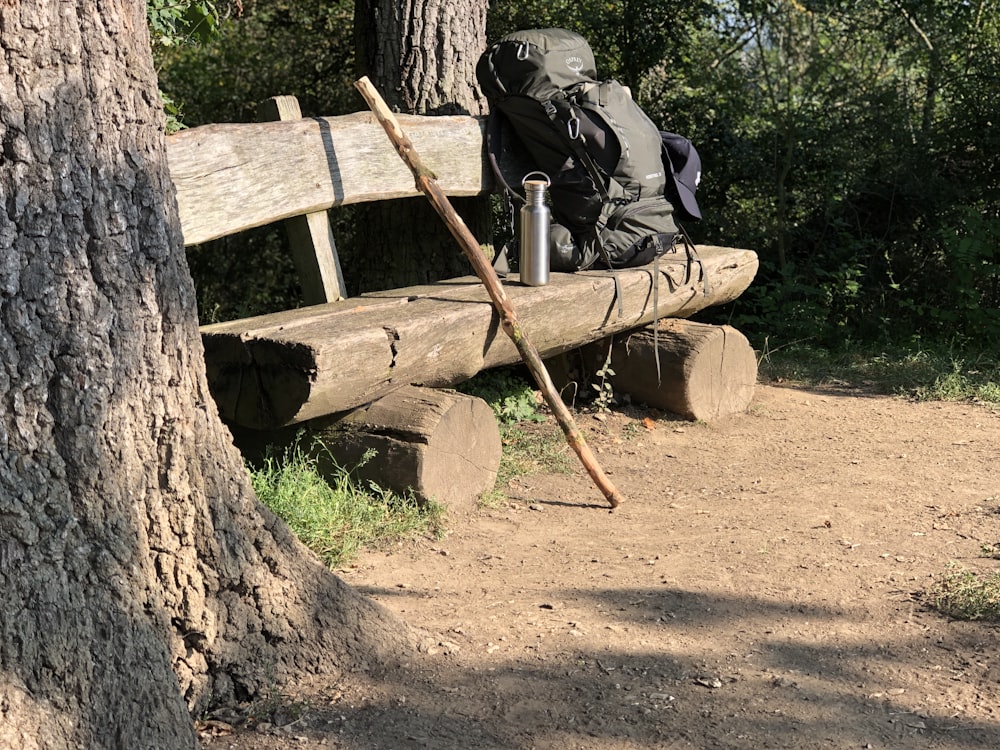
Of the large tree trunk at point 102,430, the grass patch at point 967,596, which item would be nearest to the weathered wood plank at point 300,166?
the large tree trunk at point 102,430

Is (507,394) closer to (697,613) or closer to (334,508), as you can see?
(334,508)

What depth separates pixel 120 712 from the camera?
230 cm

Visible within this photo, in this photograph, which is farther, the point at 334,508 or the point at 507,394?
the point at 507,394

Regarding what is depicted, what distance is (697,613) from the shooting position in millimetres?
3314

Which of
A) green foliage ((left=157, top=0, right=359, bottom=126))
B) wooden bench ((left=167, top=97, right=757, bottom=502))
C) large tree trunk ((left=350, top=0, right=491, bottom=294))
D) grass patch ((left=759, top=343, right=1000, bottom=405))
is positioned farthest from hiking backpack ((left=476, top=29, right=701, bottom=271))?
green foliage ((left=157, top=0, right=359, bottom=126))

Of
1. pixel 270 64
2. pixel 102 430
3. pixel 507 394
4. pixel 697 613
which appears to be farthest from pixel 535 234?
pixel 270 64

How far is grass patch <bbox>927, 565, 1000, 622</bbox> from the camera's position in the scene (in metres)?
3.29

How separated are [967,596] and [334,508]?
200 cm

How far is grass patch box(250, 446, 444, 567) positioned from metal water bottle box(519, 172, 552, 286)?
3.94 feet

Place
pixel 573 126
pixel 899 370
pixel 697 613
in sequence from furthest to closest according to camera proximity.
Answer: pixel 899 370 < pixel 573 126 < pixel 697 613

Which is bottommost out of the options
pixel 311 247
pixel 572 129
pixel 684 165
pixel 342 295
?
pixel 342 295

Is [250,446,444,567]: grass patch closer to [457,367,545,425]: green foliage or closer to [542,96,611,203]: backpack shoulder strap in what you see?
[457,367,545,425]: green foliage

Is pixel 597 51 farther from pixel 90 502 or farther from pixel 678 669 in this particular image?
pixel 90 502

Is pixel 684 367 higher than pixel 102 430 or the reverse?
the reverse
